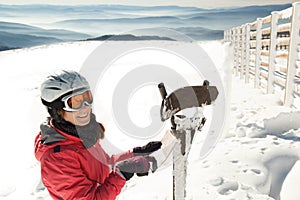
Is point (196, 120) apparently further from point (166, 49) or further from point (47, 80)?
point (47, 80)

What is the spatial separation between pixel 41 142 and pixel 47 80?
321 millimetres

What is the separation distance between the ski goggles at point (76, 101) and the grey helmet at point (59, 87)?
20mm

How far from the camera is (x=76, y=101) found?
1.42m

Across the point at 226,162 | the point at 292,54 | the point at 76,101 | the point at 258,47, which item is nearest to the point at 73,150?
the point at 76,101

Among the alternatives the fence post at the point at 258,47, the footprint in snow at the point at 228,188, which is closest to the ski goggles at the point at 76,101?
the footprint in snow at the point at 228,188

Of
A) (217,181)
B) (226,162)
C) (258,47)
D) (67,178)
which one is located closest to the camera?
(67,178)

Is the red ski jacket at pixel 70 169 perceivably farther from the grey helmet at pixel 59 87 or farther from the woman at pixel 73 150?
the grey helmet at pixel 59 87

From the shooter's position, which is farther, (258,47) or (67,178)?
(258,47)

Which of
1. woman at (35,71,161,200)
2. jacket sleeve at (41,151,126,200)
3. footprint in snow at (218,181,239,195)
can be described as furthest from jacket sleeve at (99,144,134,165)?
footprint in snow at (218,181,239,195)

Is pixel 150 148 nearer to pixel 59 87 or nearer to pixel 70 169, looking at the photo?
pixel 70 169

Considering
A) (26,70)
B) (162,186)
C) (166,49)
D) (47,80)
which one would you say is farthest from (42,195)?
(26,70)

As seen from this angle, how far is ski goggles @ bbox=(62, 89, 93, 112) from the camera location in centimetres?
140

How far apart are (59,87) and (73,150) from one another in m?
0.33

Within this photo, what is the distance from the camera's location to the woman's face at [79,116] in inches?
56.3
